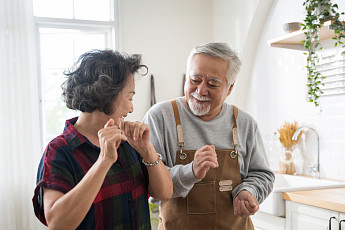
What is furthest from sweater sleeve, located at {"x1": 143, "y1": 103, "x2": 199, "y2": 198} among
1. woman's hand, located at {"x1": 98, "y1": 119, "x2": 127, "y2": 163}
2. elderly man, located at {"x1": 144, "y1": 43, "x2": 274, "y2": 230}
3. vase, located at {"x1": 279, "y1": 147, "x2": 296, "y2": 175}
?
vase, located at {"x1": 279, "y1": 147, "x2": 296, "y2": 175}

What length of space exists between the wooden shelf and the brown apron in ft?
4.72

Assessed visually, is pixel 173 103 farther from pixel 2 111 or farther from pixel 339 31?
pixel 2 111

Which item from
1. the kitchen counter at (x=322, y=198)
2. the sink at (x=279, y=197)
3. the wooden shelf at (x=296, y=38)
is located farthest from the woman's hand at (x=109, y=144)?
the wooden shelf at (x=296, y=38)

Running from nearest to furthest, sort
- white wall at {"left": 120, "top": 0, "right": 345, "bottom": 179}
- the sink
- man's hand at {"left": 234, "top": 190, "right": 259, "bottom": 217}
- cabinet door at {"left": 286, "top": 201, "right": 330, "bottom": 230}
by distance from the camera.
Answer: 1. man's hand at {"left": 234, "top": 190, "right": 259, "bottom": 217}
2. cabinet door at {"left": 286, "top": 201, "right": 330, "bottom": 230}
3. the sink
4. white wall at {"left": 120, "top": 0, "right": 345, "bottom": 179}

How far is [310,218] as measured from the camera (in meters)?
2.36

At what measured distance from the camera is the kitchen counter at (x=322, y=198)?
7.14 feet

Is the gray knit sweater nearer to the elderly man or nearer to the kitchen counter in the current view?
the elderly man

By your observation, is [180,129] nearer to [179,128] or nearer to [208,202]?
[179,128]

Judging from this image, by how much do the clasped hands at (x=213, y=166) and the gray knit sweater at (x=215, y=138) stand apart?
45mm

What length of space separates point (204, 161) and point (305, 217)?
47.7 inches

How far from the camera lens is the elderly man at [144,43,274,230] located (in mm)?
1751

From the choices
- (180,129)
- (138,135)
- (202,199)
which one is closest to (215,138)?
(180,129)

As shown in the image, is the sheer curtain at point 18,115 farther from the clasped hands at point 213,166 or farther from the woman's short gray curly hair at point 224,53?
the clasped hands at point 213,166

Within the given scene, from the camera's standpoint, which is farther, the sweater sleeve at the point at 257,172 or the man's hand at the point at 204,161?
the sweater sleeve at the point at 257,172
